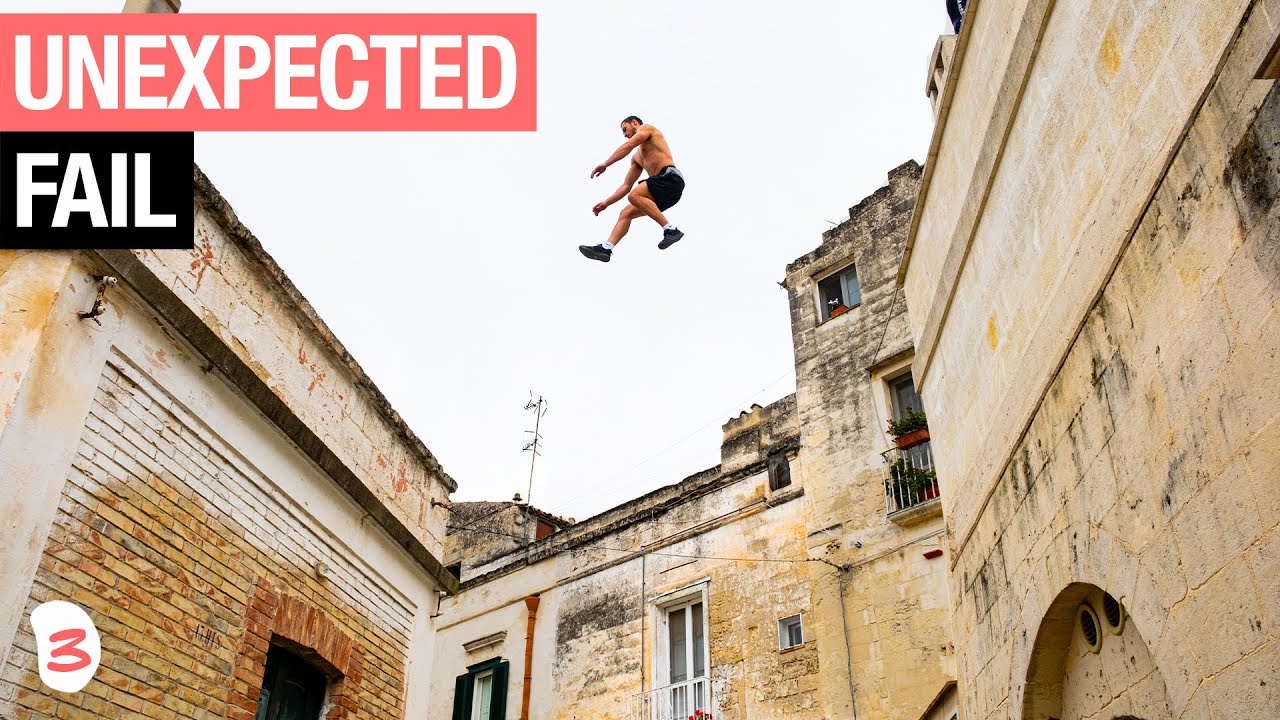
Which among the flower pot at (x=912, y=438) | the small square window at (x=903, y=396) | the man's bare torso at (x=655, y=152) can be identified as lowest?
the man's bare torso at (x=655, y=152)

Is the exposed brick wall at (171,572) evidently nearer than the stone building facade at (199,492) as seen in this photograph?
No

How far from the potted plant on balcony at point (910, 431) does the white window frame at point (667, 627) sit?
423cm

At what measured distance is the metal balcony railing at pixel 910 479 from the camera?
13.4 metres

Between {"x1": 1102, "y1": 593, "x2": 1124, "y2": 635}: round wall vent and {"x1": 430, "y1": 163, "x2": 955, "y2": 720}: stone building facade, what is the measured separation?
27.8ft

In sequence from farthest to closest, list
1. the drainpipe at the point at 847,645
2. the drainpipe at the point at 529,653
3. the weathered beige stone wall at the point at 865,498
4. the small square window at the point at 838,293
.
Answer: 1. the drainpipe at the point at 529,653
2. the small square window at the point at 838,293
3. the drainpipe at the point at 847,645
4. the weathered beige stone wall at the point at 865,498

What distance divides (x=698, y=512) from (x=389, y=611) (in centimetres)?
858

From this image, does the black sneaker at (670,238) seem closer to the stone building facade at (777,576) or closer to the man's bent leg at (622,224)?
the man's bent leg at (622,224)

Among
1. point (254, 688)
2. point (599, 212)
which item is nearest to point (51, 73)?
point (599, 212)

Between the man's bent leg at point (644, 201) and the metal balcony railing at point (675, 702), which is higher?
the man's bent leg at point (644, 201)

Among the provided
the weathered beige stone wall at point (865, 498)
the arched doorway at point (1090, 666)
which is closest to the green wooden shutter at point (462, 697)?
the weathered beige stone wall at point (865, 498)

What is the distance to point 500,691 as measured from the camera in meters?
17.9

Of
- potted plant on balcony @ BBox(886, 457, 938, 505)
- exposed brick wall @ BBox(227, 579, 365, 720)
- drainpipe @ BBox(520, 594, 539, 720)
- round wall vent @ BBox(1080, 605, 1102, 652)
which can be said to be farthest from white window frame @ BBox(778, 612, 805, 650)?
round wall vent @ BBox(1080, 605, 1102, 652)

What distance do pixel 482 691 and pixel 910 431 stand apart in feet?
32.4

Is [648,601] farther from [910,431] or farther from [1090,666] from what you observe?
[1090,666]
